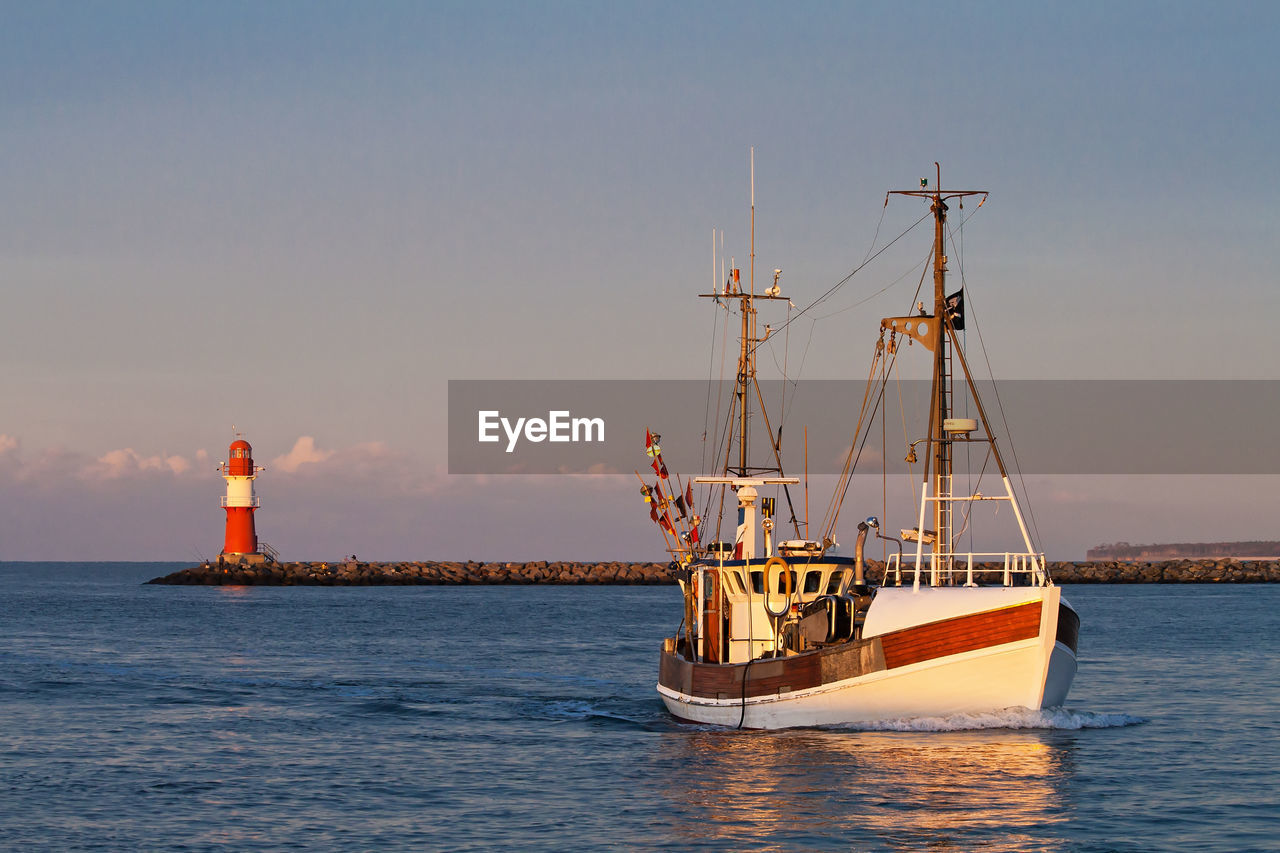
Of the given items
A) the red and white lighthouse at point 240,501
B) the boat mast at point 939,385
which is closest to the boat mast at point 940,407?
the boat mast at point 939,385

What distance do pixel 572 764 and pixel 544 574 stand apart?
12438 centimetres

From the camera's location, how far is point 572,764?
30250mm

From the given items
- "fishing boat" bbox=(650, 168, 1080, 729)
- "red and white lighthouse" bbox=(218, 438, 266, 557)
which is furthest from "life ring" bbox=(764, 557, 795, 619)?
"red and white lighthouse" bbox=(218, 438, 266, 557)

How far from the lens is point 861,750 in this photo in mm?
29016

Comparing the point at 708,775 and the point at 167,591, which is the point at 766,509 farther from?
the point at 167,591

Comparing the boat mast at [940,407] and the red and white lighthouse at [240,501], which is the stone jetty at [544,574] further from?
the boat mast at [940,407]

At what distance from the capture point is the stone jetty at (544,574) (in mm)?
148125

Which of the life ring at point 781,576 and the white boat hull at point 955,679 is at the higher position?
the life ring at point 781,576

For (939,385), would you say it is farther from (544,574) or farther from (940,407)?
(544,574)

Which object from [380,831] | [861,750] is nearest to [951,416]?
[861,750]

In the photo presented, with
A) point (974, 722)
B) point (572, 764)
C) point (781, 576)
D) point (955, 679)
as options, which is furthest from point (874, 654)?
point (572, 764)

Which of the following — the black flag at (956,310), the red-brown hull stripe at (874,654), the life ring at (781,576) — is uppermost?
the black flag at (956,310)

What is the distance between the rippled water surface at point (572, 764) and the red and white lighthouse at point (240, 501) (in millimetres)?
60351

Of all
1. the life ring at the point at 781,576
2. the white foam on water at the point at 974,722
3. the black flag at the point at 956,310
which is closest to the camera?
the white foam on water at the point at 974,722
